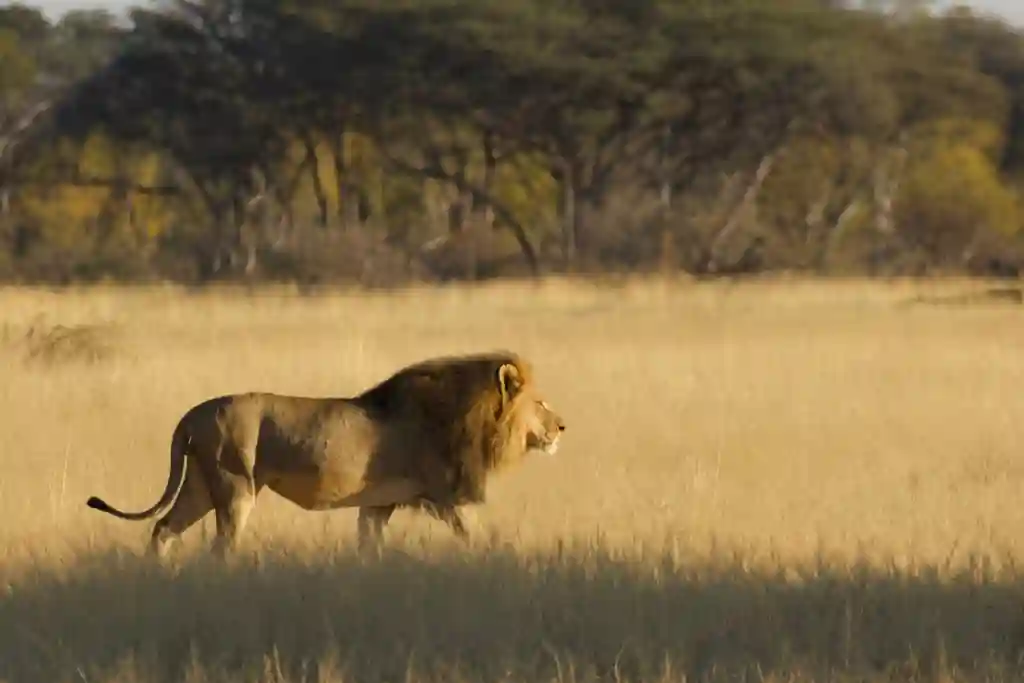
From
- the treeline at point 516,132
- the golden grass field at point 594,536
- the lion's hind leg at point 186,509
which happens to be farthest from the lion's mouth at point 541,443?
the treeline at point 516,132

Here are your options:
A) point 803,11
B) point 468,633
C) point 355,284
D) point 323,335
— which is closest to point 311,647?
point 468,633

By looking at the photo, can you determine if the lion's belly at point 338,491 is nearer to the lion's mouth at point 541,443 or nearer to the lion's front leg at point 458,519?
the lion's front leg at point 458,519

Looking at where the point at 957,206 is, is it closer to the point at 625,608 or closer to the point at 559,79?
the point at 559,79

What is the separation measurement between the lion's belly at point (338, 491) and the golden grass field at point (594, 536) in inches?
5.5

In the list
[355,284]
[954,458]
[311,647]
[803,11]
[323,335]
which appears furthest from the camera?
[803,11]

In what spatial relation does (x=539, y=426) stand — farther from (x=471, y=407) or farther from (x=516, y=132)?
(x=516, y=132)

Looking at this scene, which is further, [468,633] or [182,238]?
[182,238]

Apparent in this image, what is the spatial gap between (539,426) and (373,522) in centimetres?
68

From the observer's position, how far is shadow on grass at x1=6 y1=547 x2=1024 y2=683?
18.1 feet

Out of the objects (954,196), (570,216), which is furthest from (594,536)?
(954,196)

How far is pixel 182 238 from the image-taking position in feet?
123

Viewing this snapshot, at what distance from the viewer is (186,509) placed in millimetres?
7383

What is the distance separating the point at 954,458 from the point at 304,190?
3242 centimetres

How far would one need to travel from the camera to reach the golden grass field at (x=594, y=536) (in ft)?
18.6
